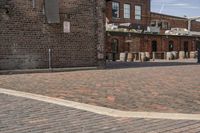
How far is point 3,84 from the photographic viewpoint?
14336mm

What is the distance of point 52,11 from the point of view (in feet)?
69.1

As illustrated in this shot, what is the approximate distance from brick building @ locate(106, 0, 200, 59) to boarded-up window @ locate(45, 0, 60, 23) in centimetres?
2255

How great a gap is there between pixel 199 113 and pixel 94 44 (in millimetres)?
14745

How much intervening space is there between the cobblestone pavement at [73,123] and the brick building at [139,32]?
35.0m

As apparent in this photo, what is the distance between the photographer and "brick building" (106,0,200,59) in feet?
159

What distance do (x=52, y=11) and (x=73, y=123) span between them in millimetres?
14108

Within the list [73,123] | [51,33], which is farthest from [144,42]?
[73,123]

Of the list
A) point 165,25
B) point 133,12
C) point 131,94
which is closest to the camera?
point 131,94

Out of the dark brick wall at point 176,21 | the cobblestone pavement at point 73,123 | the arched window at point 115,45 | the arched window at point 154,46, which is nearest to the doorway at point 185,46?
the arched window at point 154,46

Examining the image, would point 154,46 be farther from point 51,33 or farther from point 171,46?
point 51,33

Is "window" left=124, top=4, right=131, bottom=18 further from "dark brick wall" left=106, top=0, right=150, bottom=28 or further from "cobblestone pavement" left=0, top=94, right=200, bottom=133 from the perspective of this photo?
"cobblestone pavement" left=0, top=94, right=200, bottom=133

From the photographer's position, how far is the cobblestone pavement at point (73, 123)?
7090 millimetres

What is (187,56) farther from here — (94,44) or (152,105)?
(152,105)

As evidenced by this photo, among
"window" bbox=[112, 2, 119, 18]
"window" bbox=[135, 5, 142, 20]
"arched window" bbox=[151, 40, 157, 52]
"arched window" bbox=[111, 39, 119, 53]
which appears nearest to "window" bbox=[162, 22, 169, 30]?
"window" bbox=[135, 5, 142, 20]
